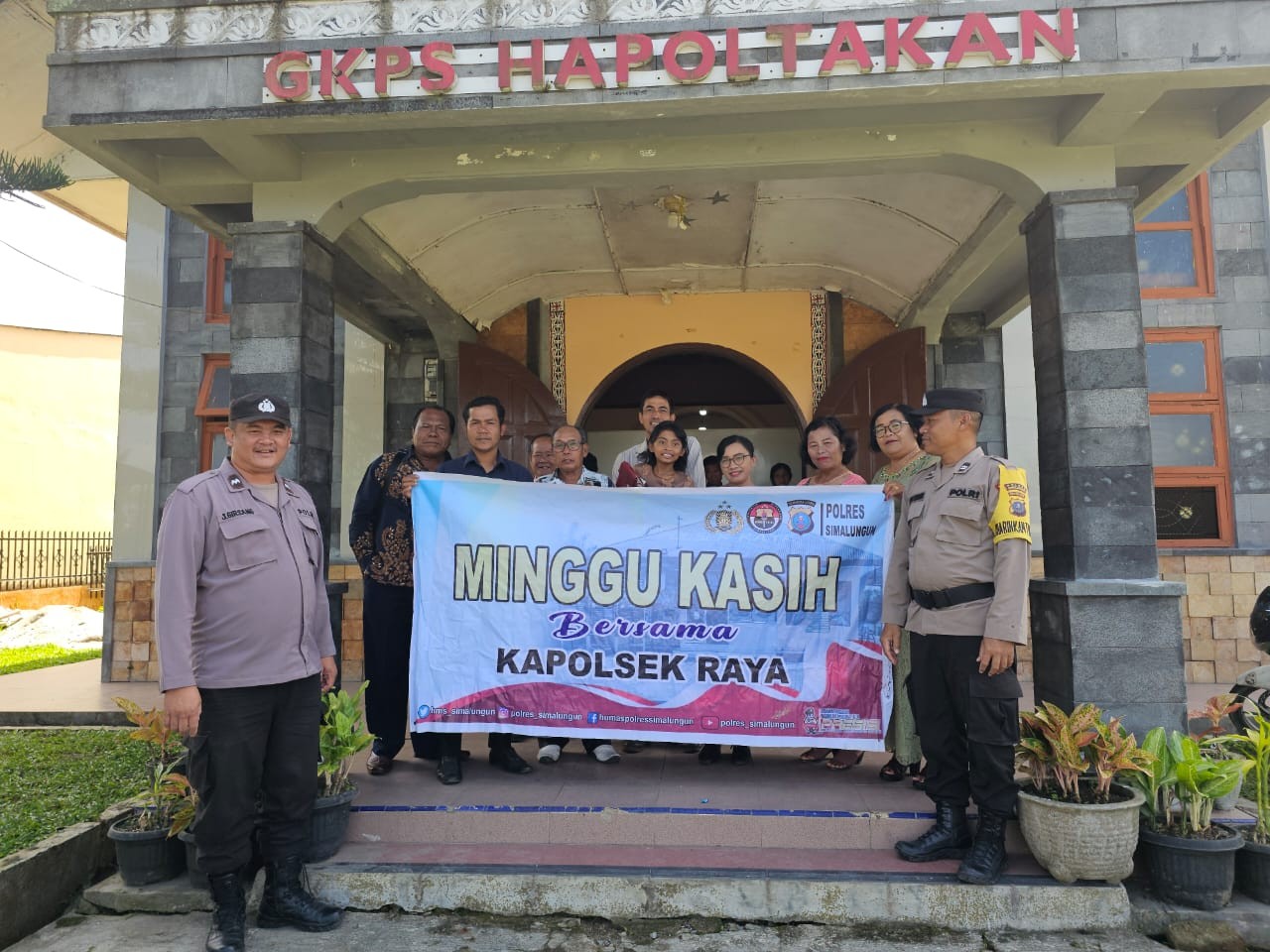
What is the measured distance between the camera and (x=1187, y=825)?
3.05 m

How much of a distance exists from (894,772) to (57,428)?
67.0 feet

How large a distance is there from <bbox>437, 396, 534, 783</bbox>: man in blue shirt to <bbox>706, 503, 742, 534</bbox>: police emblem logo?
3.05 feet

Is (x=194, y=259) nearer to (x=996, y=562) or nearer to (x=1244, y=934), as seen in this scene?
(x=996, y=562)

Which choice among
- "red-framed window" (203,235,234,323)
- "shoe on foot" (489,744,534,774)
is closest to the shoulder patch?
"shoe on foot" (489,744,534,774)

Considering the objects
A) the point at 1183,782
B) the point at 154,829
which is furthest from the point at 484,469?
the point at 1183,782

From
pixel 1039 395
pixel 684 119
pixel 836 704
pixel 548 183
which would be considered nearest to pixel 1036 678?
pixel 836 704

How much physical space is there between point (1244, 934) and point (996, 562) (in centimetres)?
147

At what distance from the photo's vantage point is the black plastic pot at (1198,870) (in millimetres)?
2918

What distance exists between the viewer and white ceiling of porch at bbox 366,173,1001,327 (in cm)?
541

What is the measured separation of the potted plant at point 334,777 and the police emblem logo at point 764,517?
186 centimetres

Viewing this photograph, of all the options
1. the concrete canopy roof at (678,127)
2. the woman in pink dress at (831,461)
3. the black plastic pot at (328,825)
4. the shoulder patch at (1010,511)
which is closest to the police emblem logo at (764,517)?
the woman in pink dress at (831,461)

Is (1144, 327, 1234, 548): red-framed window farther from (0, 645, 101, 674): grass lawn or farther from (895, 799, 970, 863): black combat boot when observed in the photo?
(0, 645, 101, 674): grass lawn

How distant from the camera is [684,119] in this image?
4082 millimetres

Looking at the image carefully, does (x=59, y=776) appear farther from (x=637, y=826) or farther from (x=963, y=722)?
(x=963, y=722)
